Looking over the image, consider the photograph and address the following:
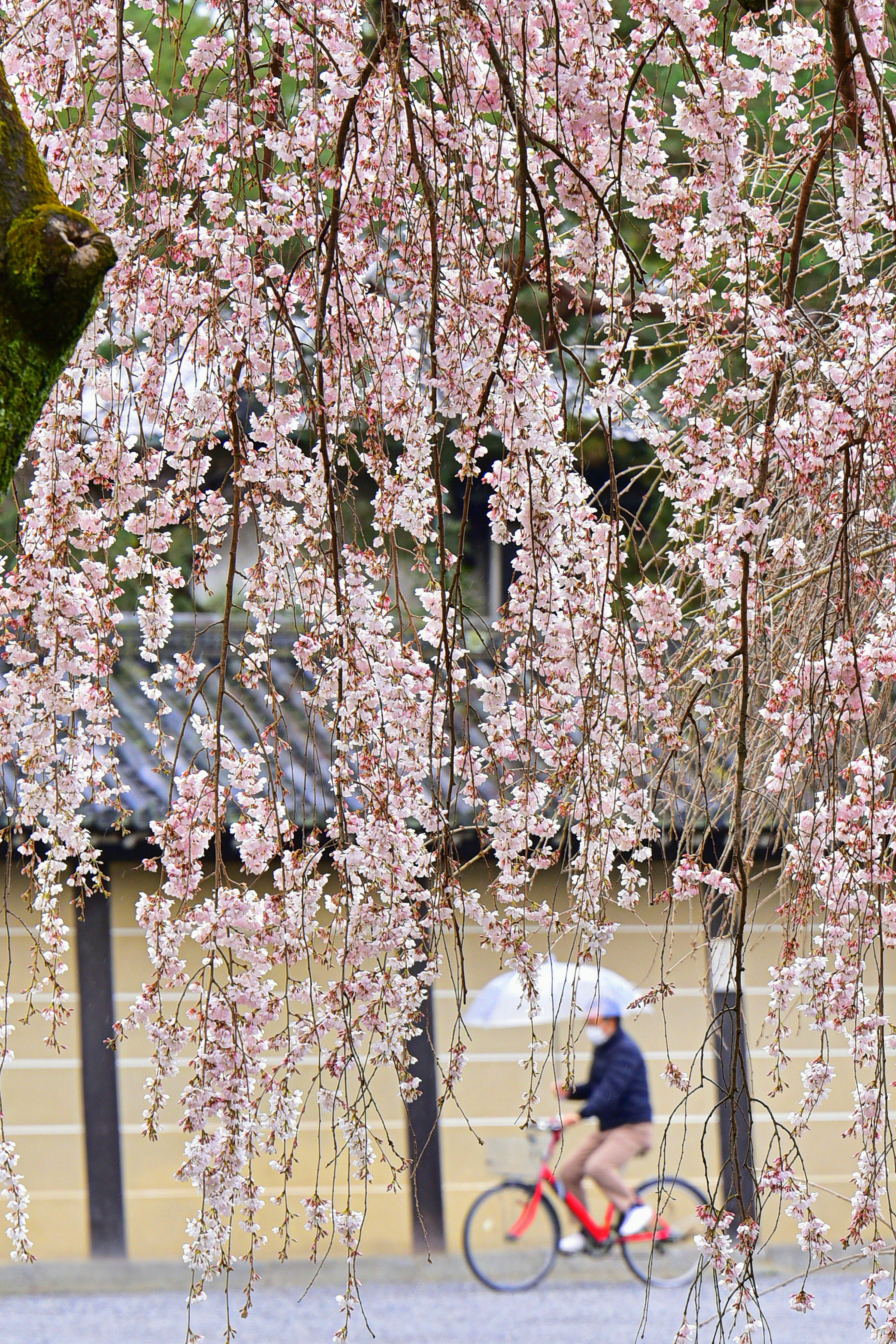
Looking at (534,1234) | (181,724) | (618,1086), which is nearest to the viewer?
(181,724)

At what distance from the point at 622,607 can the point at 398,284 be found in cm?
48

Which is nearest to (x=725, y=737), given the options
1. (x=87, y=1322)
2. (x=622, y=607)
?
(x=622, y=607)

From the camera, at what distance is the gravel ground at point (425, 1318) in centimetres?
434

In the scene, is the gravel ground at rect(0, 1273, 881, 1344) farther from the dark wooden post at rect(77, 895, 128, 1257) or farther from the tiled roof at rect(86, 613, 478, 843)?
the tiled roof at rect(86, 613, 478, 843)

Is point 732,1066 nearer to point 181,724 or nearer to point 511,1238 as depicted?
point 181,724

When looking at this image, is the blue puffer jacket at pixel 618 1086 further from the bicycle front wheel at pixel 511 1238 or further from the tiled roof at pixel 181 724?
the tiled roof at pixel 181 724

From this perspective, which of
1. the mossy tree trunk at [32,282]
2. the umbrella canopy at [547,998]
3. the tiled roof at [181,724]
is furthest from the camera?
the umbrella canopy at [547,998]

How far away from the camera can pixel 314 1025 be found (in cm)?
150

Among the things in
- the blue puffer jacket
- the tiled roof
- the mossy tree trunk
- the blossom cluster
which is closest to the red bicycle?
the blue puffer jacket

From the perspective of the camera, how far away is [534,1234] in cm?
474

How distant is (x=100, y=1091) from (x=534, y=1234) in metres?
1.59

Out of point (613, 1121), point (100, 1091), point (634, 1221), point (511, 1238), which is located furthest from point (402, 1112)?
point (100, 1091)

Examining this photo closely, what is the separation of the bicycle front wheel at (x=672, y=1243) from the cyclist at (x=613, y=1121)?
57 mm

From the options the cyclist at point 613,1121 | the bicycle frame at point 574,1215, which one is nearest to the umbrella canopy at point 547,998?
the cyclist at point 613,1121
